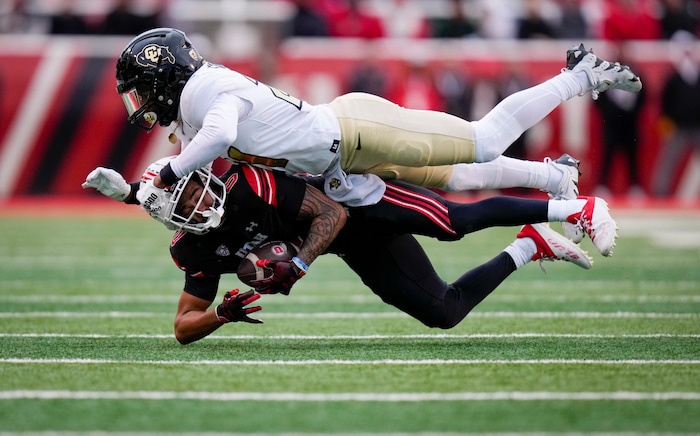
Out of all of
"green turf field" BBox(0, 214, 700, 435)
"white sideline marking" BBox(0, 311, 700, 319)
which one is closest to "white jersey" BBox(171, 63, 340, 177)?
"green turf field" BBox(0, 214, 700, 435)

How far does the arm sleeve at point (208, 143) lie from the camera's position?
447cm

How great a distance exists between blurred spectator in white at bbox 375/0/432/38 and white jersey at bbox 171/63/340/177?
9804mm

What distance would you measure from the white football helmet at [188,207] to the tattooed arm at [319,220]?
0.38 m

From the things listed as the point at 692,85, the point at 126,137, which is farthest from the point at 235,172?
the point at 692,85

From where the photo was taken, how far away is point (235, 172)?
488 cm

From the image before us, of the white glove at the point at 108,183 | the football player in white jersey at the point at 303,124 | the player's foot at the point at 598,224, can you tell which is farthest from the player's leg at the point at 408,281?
the white glove at the point at 108,183

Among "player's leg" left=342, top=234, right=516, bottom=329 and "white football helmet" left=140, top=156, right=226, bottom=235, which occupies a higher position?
"white football helmet" left=140, top=156, right=226, bottom=235

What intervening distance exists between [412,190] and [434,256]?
407 cm

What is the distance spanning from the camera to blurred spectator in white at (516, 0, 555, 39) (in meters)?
14.0

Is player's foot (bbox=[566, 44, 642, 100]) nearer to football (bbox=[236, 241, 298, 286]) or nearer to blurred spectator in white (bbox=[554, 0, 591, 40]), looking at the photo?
football (bbox=[236, 241, 298, 286])

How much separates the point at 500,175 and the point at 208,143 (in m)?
1.57

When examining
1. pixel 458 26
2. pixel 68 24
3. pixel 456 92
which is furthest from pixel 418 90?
pixel 68 24

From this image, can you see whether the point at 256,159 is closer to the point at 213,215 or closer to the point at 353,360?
the point at 213,215

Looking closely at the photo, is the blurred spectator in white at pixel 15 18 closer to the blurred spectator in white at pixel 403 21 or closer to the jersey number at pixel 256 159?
the blurred spectator in white at pixel 403 21
